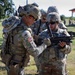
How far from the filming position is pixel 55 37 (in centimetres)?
664

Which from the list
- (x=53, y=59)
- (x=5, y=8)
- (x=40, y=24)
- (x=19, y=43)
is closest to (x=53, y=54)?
(x=53, y=59)

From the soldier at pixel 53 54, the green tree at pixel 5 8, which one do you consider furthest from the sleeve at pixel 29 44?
the green tree at pixel 5 8

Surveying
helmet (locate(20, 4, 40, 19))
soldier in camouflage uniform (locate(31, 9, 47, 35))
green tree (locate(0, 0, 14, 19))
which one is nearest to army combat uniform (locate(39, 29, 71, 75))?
helmet (locate(20, 4, 40, 19))

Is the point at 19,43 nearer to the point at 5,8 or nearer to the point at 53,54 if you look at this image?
the point at 53,54

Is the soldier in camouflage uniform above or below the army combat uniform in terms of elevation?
above

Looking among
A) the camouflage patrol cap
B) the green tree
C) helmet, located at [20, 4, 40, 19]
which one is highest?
helmet, located at [20, 4, 40, 19]

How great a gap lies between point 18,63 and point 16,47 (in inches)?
10.0

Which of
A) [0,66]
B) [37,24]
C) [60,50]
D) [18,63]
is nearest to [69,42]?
[60,50]

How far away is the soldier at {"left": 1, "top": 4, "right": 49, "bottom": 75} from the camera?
5.63 meters

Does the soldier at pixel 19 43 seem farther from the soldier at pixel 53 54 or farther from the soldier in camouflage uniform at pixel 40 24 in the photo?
the soldier in camouflage uniform at pixel 40 24

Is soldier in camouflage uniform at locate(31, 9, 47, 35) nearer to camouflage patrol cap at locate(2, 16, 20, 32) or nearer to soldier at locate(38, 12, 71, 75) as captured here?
soldier at locate(38, 12, 71, 75)

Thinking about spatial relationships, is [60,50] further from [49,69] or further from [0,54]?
[0,54]

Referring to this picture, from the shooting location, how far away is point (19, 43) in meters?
5.80

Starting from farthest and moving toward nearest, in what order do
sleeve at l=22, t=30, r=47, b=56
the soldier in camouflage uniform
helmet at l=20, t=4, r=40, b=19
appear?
the soldier in camouflage uniform
helmet at l=20, t=4, r=40, b=19
sleeve at l=22, t=30, r=47, b=56
